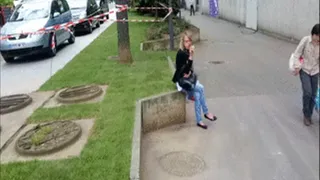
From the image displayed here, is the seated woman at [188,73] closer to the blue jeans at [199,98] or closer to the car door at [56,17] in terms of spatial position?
the blue jeans at [199,98]

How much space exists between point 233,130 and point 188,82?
0.88 m

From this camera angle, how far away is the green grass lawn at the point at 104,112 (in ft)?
12.1

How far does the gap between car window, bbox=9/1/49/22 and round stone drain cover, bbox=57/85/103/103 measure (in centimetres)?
552

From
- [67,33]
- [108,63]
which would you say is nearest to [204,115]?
[108,63]

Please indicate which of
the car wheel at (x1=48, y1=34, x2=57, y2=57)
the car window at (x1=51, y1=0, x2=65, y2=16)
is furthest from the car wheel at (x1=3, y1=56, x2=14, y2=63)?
the car window at (x1=51, y1=0, x2=65, y2=16)

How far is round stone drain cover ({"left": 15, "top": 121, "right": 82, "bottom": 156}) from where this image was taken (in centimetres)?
431

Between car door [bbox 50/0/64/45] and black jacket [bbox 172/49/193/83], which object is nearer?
black jacket [bbox 172/49/193/83]

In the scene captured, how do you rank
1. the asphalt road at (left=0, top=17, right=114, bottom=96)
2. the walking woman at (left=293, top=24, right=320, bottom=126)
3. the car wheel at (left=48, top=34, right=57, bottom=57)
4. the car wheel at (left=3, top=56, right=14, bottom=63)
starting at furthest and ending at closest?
the car wheel at (left=48, top=34, right=57, bottom=57) → the car wheel at (left=3, top=56, right=14, bottom=63) → the asphalt road at (left=0, top=17, right=114, bottom=96) → the walking woman at (left=293, top=24, right=320, bottom=126)

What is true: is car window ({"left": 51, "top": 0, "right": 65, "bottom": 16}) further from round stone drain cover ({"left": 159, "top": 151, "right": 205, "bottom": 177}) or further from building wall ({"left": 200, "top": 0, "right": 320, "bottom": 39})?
building wall ({"left": 200, "top": 0, "right": 320, "bottom": 39})

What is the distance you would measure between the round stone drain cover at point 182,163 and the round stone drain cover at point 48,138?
1321 millimetres

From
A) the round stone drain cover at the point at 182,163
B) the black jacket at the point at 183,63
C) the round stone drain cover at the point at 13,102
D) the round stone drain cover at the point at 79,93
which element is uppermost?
the black jacket at the point at 183,63

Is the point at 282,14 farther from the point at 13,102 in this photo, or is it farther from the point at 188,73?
the point at 13,102

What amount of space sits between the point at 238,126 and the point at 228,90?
0.83 m

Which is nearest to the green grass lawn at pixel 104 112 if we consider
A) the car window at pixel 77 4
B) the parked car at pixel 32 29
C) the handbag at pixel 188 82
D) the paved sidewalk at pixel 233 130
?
the paved sidewalk at pixel 233 130
